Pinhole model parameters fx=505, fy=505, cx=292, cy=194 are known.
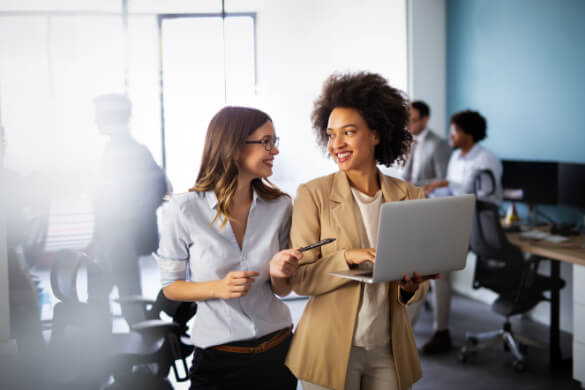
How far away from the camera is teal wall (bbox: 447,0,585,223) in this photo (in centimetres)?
406

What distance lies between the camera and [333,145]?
1.72 metres

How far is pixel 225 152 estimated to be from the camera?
5.50ft

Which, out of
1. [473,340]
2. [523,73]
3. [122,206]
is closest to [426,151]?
[523,73]

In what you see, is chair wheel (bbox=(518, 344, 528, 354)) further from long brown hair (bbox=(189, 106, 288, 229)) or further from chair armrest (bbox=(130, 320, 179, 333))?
long brown hair (bbox=(189, 106, 288, 229))

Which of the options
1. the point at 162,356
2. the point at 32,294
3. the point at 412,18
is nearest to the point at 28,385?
the point at 32,294

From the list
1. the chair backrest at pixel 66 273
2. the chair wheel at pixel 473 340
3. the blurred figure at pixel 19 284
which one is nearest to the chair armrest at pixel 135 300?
the chair backrest at pixel 66 273

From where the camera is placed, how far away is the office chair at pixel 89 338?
9.07 ft

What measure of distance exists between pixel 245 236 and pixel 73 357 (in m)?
1.72

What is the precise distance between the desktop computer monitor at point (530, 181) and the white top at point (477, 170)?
0.35 m

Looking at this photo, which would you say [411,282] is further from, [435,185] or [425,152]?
[425,152]

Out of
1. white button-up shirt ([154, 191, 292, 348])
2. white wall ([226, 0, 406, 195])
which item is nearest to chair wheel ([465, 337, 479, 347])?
white wall ([226, 0, 406, 195])

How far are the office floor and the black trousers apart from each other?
153cm

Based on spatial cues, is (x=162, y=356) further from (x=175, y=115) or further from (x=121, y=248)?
(x=175, y=115)

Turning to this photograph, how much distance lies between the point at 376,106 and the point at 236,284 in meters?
0.77
